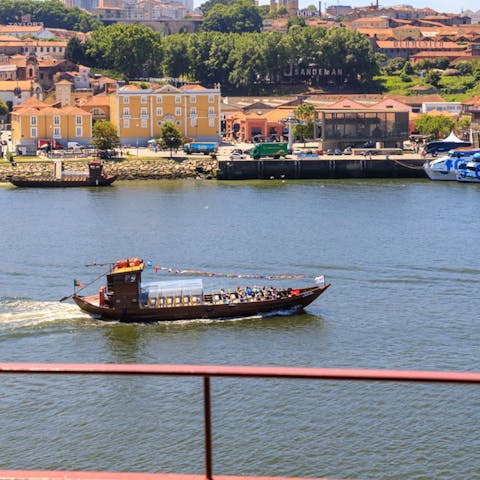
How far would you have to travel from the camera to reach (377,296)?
42.5 ft

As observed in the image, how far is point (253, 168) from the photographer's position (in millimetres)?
28281

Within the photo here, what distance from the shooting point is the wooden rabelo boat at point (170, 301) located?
12094 millimetres

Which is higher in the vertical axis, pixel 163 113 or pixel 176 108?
pixel 176 108

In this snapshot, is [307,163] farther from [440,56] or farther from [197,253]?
[440,56]

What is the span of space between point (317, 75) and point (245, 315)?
3536 centimetres

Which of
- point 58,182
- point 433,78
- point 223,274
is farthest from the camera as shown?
point 433,78

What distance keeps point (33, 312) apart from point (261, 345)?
2.74 metres

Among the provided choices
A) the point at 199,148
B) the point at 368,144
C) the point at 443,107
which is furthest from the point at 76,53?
the point at 368,144

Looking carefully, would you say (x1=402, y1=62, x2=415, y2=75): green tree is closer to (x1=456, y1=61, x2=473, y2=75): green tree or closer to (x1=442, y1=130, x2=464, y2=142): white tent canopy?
A: (x1=456, y1=61, x2=473, y2=75): green tree

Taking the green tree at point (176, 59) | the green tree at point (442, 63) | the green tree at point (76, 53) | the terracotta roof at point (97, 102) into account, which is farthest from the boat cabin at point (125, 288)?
the green tree at point (442, 63)

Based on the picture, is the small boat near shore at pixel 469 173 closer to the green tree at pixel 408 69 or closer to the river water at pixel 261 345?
the river water at pixel 261 345

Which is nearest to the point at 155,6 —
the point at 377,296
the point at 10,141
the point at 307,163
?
the point at 10,141

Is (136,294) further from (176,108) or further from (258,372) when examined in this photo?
(176,108)

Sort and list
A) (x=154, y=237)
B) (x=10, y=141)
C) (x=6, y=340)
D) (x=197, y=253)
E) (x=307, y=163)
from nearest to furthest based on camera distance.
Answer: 1. (x=6, y=340)
2. (x=197, y=253)
3. (x=154, y=237)
4. (x=307, y=163)
5. (x=10, y=141)
